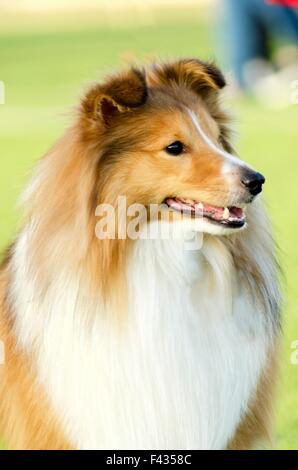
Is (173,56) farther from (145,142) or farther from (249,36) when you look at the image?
(249,36)

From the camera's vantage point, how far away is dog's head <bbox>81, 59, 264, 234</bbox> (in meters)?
4.28

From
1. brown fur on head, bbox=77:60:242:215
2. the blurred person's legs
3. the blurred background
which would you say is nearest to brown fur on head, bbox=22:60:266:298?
brown fur on head, bbox=77:60:242:215

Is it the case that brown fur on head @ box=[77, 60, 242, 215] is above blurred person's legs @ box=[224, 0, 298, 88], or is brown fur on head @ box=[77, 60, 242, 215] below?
above

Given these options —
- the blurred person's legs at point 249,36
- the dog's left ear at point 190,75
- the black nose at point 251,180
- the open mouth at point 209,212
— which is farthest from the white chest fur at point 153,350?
the blurred person's legs at point 249,36

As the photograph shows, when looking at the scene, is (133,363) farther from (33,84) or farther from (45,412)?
(33,84)

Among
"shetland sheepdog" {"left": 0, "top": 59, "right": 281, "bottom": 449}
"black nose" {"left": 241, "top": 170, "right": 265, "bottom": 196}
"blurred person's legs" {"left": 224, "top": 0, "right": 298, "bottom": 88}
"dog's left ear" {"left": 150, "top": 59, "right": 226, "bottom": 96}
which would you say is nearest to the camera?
"black nose" {"left": 241, "top": 170, "right": 265, "bottom": 196}

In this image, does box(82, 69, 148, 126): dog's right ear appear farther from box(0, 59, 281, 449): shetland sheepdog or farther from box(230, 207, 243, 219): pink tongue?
box(230, 207, 243, 219): pink tongue

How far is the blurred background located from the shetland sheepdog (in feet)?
1.00

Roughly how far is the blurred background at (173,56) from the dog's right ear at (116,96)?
→ 0.74ft

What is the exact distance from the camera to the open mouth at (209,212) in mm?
4305

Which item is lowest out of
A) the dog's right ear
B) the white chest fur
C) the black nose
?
the white chest fur

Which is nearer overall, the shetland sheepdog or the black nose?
the black nose

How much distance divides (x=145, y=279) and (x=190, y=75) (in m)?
0.88
